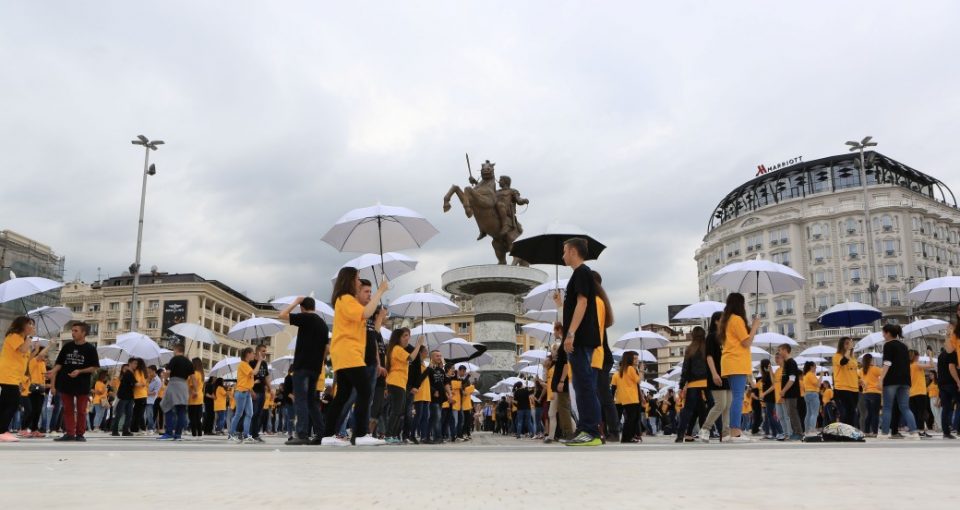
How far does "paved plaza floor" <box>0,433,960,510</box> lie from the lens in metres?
2.44

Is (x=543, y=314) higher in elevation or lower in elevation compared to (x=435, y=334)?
higher

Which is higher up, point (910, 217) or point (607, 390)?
point (910, 217)

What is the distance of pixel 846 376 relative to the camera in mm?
12367

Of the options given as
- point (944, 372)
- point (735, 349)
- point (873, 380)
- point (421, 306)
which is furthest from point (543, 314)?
point (735, 349)

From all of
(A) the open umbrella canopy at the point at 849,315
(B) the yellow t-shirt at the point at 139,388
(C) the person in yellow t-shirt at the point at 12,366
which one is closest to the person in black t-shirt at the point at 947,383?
→ (A) the open umbrella canopy at the point at 849,315

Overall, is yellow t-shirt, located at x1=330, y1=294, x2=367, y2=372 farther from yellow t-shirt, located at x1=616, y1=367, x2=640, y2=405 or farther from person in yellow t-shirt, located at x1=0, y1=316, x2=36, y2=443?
yellow t-shirt, located at x1=616, y1=367, x2=640, y2=405

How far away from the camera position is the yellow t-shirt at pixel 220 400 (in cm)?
1909

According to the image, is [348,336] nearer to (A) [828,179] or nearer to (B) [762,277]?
(B) [762,277]

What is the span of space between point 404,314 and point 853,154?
90316 millimetres

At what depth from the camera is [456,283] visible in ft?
72.3

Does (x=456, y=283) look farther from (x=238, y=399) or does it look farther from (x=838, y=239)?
(x=838, y=239)

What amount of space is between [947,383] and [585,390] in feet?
23.0

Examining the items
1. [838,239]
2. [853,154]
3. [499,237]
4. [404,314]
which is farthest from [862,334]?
[404,314]

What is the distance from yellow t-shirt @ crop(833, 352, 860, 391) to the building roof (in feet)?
289
